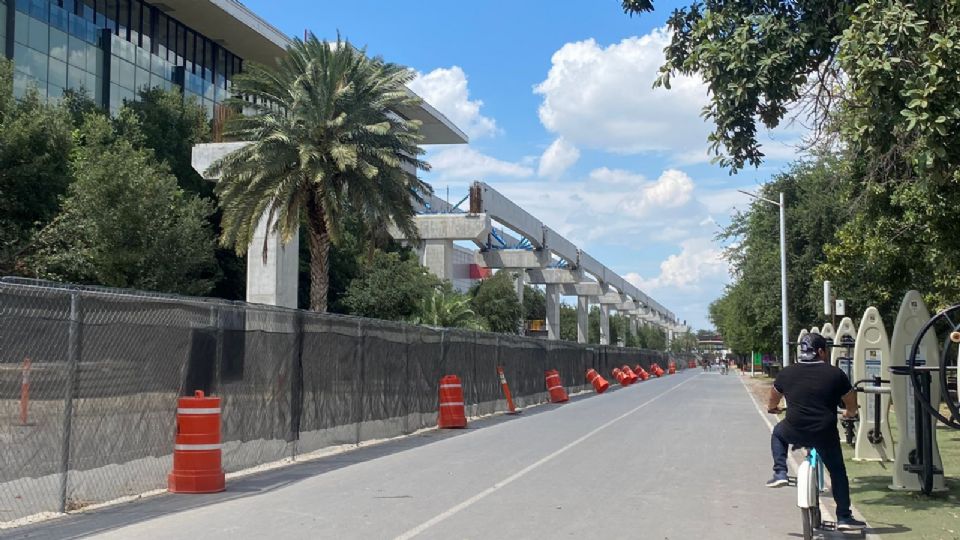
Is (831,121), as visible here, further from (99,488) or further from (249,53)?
(249,53)

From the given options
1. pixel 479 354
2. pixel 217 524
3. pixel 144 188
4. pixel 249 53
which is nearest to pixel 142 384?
pixel 217 524

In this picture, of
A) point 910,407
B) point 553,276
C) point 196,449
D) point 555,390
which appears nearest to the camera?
point 910,407

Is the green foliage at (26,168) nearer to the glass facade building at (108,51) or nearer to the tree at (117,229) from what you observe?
the tree at (117,229)

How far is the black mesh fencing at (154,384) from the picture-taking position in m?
9.84

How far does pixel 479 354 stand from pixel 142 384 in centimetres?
1658

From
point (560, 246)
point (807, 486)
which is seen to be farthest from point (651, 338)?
point (807, 486)

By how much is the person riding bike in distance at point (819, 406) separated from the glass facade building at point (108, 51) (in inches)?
1440

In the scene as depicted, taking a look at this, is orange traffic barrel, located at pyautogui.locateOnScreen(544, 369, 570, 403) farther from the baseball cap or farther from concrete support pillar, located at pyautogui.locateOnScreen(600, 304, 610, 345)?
concrete support pillar, located at pyautogui.locateOnScreen(600, 304, 610, 345)

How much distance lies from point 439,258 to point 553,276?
15.1m

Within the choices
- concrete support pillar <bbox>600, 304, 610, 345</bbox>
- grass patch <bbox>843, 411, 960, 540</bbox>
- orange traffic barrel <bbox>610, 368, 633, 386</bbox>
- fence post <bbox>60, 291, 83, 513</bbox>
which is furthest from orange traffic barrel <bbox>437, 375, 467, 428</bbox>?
concrete support pillar <bbox>600, 304, 610, 345</bbox>

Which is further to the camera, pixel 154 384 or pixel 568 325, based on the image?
pixel 568 325

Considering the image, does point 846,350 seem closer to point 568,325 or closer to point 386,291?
point 386,291

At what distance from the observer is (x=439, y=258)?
202ft

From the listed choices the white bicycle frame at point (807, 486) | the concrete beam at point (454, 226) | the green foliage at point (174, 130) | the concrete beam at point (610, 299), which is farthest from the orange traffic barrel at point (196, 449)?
the concrete beam at point (610, 299)
